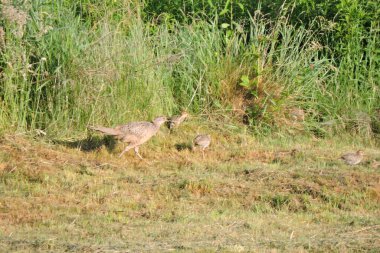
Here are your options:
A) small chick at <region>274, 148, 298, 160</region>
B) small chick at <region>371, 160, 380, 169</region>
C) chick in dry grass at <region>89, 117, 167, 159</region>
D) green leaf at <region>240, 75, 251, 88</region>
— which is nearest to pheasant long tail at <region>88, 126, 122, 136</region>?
chick in dry grass at <region>89, 117, 167, 159</region>

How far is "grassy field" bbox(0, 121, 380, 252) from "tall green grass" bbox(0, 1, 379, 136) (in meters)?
0.52

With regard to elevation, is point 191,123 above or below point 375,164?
below

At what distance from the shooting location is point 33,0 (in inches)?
494

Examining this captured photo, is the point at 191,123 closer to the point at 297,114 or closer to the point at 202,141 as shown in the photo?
the point at 202,141

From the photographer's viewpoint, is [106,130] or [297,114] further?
[297,114]

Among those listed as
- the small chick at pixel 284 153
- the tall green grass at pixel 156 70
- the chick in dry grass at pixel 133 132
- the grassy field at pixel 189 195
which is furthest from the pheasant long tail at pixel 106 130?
the small chick at pixel 284 153

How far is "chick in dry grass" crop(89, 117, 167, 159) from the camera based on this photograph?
11.5m

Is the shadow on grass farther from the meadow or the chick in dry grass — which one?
the chick in dry grass

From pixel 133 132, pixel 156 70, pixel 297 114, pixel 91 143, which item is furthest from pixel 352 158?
pixel 91 143

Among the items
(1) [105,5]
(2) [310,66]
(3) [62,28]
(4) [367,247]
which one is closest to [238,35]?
(2) [310,66]

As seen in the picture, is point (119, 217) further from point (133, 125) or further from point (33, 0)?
point (33, 0)

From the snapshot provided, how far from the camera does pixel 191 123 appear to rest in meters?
13.0

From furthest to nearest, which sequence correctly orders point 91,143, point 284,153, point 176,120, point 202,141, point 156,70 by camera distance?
point 156,70
point 176,120
point 91,143
point 284,153
point 202,141

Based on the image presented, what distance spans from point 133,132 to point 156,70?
1944 mm
